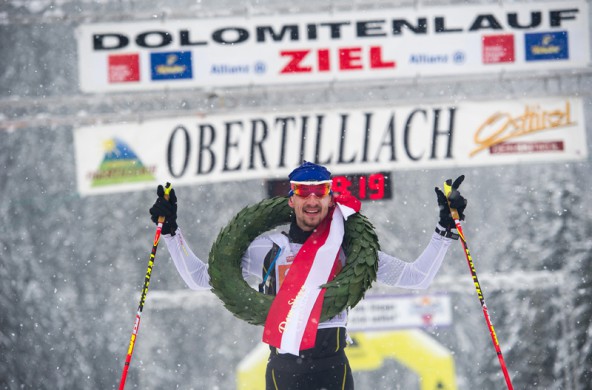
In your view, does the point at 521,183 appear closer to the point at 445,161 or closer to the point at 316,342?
the point at 445,161

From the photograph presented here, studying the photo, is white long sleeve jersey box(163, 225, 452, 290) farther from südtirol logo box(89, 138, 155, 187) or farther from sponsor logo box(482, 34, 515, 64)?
sponsor logo box(482, 34, 515, 64)

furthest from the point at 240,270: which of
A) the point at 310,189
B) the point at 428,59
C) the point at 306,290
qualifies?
the point at 428,59

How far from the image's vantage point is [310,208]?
10.7 feet

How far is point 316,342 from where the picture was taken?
10.8 feet

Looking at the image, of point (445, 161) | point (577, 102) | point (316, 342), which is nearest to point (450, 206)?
point (316, 342)

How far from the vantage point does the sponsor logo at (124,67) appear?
5.93 m

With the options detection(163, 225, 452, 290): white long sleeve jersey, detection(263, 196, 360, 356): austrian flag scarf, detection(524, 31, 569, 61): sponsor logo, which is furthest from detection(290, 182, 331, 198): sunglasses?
detection(524, 31, 569, 61): sponsor logo

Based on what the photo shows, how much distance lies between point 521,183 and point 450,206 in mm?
2763

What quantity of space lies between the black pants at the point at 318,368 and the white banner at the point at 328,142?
272 cm

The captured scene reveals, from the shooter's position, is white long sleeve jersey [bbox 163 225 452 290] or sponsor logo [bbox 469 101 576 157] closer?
white long sleeve jersey [bbox 163 225 452 290]

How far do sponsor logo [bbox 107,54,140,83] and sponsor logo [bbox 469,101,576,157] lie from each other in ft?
8.41

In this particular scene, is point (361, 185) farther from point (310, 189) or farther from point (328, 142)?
point (310, 189)

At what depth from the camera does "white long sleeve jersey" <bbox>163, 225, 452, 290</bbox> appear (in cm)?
341

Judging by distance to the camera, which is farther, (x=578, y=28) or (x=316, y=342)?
(x=578, y=28)
